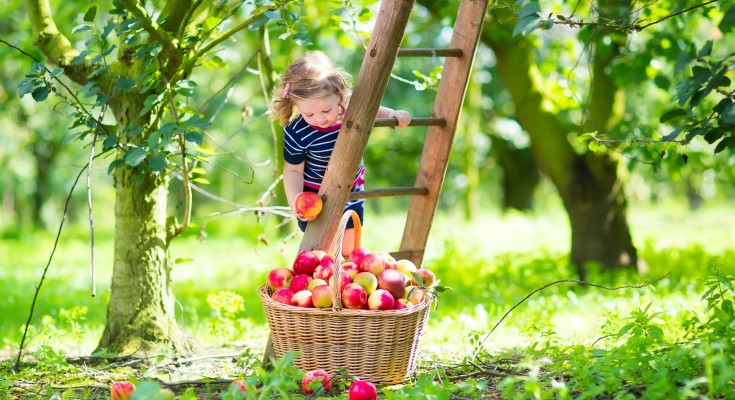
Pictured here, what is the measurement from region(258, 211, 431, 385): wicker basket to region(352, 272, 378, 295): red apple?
0.37ft

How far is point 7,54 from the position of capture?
7.12m

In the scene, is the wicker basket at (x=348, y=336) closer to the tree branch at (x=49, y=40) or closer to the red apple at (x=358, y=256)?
the red apple at (x=358, y=256)

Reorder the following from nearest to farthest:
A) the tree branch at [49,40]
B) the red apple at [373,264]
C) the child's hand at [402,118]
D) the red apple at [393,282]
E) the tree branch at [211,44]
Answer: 1. the red apple at [393,282]
2. the red apple at [373,264]
3. the child's hand at [402,118]
4. the tree branch at [211,44]
5. the tree branch at [49,40]

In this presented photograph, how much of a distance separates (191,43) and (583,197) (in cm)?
411

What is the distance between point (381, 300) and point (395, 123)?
35.1 inches

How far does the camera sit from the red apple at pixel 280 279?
311cm

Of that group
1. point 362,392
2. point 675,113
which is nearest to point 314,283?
point 362,392

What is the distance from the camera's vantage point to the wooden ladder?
318 centimetres

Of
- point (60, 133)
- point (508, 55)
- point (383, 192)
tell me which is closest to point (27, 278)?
point (508, 55)

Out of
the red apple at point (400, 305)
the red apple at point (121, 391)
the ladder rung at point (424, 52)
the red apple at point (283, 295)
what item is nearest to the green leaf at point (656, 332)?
the red apple at point (400, 305)

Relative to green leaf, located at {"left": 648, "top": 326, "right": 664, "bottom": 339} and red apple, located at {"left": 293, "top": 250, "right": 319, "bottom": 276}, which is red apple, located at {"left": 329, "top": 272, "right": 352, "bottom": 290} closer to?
red apple, located at {"left": 293, "top": 250, "right": 319, "bottom": 276}

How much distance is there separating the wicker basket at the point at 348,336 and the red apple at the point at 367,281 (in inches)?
4.5

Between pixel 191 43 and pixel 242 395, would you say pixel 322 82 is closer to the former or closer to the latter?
pixel 191 43

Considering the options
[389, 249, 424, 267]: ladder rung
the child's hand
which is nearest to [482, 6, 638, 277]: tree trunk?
[389, 249, 424, 267]: ladder rung
